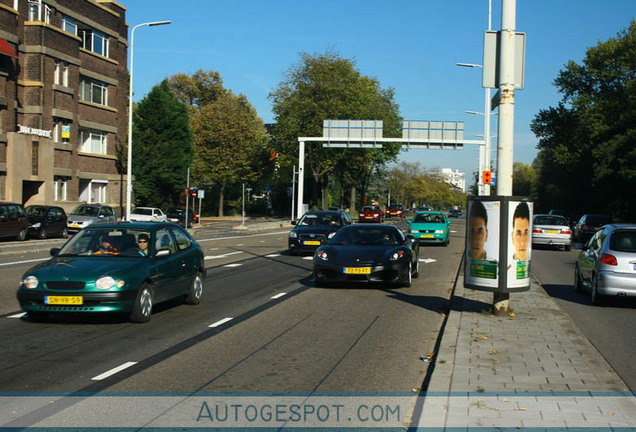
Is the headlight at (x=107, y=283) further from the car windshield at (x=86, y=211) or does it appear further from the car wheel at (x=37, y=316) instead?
the car windshield at (x=86, y=211)

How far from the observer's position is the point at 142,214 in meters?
45.2

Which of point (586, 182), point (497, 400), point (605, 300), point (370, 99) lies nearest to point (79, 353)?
point (497, 400)

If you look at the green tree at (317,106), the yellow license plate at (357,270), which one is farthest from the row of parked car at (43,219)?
the green tree at (317,106)

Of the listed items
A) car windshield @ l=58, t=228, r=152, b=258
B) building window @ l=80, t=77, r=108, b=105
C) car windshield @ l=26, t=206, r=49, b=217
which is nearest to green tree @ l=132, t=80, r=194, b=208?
building window @ l=80, t=77, r=108, b=105

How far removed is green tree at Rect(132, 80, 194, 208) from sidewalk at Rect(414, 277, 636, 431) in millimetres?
51637

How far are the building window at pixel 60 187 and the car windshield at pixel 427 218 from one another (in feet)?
79.9

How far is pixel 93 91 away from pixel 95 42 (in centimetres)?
344

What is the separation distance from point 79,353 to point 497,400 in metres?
4.55

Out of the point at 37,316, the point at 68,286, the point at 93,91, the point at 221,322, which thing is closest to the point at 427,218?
the point at 221,322

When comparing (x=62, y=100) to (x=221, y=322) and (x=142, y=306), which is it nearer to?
(x=142, y=306)

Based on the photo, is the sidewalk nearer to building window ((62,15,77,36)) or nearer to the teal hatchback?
the teal hatchback

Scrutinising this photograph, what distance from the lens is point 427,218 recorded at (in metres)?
31.4

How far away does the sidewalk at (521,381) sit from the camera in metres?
5.27

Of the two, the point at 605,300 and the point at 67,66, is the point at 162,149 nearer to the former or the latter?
the point at 67,66
